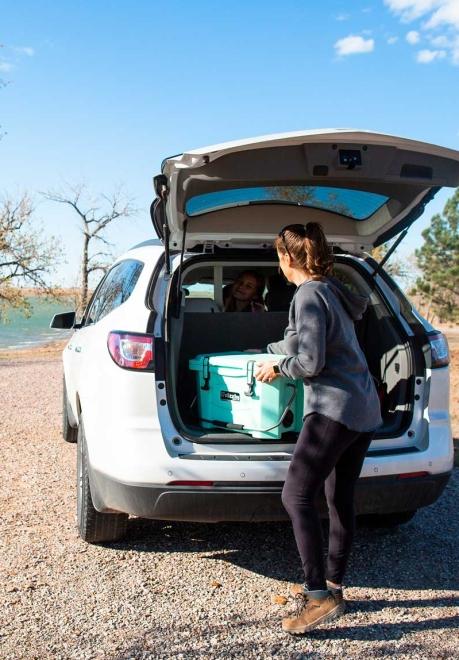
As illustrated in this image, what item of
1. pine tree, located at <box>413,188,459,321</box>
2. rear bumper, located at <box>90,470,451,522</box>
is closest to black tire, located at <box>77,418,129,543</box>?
rear bumper, located at <box>90,470,451,522</box>

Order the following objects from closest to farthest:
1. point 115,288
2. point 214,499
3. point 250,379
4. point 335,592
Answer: point 335,592 → point 214,499 → point 250,379 → point 115,288

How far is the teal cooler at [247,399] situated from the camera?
3613mm

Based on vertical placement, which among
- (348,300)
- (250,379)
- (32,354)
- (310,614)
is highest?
(348,300)

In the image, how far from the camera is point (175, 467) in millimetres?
3375

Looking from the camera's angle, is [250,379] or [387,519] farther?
[387,519]

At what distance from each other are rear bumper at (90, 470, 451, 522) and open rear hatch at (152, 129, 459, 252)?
Answer: 1272 millimetres

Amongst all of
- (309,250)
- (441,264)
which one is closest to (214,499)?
(309,250)

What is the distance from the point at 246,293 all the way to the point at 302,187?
4.86 feet

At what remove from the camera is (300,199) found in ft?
13.5

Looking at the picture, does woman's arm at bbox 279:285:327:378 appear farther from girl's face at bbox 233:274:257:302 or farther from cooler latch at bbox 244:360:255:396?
girl's face at bbox 233:274:257:302

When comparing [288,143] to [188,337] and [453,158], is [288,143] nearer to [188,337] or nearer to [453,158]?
[453,158]

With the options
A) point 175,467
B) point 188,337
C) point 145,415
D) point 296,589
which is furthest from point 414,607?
point 188,337

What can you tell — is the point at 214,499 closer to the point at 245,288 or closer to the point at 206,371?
the point at 206,371

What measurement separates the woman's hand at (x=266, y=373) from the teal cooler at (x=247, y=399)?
177 mm
